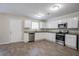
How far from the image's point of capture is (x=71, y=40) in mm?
3752

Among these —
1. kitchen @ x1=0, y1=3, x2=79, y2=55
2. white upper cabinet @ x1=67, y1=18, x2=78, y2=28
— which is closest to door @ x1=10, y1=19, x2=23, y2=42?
kitchen @ x1=0, y1=3, x2=79, y2=55

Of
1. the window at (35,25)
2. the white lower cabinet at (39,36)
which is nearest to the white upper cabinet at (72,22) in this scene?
the white lower cabinet at (39,36)

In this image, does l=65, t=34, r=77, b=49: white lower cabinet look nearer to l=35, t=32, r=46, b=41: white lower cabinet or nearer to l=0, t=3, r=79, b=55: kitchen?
l=0, t=3, r=79, b=55: kitchen

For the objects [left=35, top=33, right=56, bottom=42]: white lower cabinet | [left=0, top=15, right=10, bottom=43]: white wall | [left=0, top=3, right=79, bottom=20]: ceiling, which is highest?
[left=0, top=3, right=79, bottom=20]: ceiling

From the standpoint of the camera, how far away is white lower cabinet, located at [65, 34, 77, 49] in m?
3.61

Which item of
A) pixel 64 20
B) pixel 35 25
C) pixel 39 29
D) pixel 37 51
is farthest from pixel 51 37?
pixel 37 51

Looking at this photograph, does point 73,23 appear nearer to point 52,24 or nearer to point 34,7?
point 52,24

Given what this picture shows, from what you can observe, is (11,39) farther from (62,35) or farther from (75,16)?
(75,16)

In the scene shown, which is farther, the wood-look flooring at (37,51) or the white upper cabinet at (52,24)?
the white upper cabinet at (52,24)

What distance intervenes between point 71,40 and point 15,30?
337cm

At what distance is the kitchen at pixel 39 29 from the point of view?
383 cm

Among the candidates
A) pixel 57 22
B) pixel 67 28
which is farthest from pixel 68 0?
pixel 57 22

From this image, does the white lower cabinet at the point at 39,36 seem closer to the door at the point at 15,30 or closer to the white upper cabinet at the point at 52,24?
the white upper cabinet at the point at 52,24

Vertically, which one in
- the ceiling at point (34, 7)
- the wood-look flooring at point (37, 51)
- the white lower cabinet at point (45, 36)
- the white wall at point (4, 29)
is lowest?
the wood-look flooring at point (37, 51)
